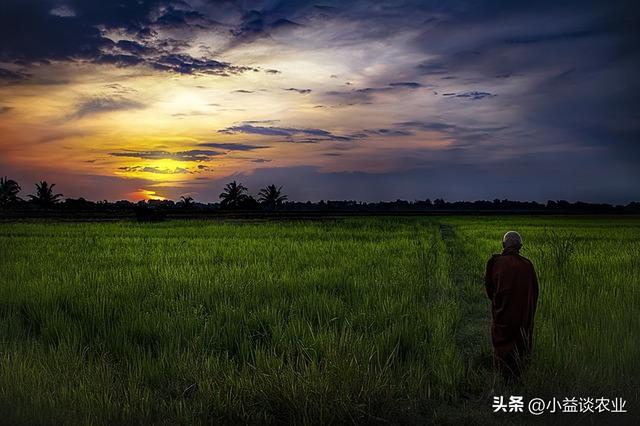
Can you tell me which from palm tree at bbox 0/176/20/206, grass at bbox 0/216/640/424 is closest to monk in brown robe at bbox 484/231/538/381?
grass at bbox 0/216/640/424

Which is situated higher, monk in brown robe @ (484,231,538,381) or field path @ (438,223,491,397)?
monk in brown robe @ (484,231,538,381)

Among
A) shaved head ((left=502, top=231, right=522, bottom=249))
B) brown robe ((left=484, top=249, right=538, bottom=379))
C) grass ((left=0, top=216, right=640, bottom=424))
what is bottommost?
grass ((left=0, top=216, right=640, bottom=424))

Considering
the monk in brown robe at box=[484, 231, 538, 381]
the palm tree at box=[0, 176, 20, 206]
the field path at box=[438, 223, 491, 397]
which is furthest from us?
the palm tree at box=[0, 176, 20, 206]

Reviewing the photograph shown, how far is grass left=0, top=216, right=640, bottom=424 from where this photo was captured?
3.59m

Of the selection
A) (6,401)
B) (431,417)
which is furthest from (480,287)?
(6,401)

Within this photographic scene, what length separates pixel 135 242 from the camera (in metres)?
19.0

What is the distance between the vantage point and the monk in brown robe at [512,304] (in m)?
3.91

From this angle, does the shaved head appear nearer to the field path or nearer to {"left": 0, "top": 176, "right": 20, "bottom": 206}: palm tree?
the field path

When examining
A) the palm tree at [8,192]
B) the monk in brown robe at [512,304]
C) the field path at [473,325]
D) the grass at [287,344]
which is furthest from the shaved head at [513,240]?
the palm tree at [8,192]

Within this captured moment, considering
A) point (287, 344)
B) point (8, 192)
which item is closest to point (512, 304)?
point (287, 344)

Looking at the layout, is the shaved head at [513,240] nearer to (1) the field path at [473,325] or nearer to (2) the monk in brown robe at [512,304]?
(2) the monk in brown robe at [512,304]

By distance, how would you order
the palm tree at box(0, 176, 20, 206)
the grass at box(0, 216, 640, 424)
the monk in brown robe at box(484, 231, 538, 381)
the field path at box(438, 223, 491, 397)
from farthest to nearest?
the palm tree at box(0, 176, 20, 206), the field path at box(438, 223, 491, 397), the monk in brown robe at box(484, 231, 538, 381), the grass at box(0, 216, 640, 424)

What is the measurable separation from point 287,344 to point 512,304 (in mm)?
2161

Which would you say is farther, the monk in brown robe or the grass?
the monk in brown robe
